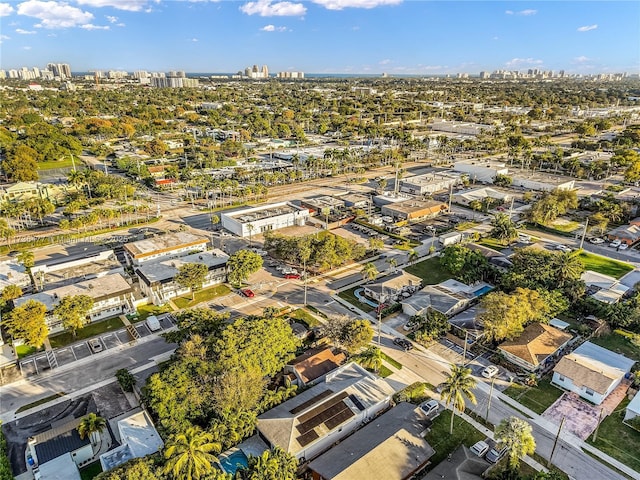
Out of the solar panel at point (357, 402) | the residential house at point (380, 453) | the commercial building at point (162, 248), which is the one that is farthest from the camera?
the commercial building at point (162, 248)

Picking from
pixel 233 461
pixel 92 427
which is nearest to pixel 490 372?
pixel 233 461

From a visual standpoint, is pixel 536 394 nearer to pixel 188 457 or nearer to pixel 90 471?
pixel 188 457

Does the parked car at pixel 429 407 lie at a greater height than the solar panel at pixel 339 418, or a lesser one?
lesser

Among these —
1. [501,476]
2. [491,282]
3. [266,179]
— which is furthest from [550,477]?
[266,179]

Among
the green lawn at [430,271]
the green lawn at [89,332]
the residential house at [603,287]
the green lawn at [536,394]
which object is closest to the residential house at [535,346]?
the green lawn at [536,394]

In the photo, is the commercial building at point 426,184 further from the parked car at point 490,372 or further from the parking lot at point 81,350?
the parking lot at point 81,350

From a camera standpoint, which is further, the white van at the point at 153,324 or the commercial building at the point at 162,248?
the commercial building at the point at 162,248
